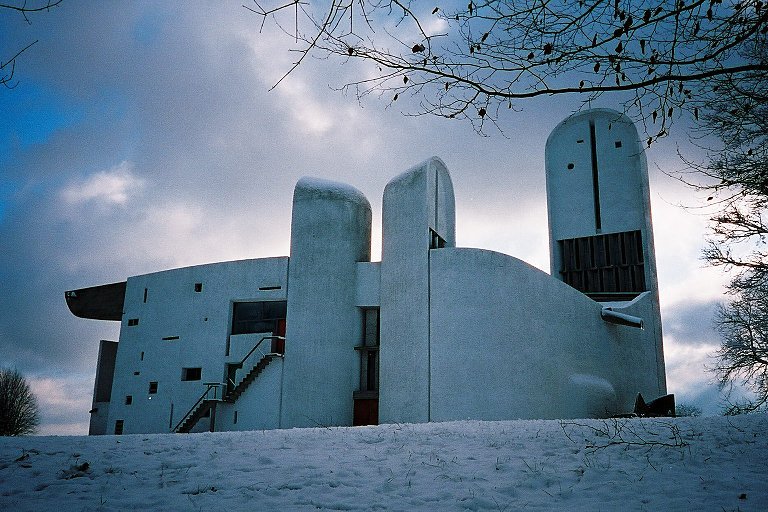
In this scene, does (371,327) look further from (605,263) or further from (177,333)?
(605,263)

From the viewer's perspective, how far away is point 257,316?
95.1ft

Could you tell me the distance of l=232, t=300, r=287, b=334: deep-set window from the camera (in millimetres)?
28594

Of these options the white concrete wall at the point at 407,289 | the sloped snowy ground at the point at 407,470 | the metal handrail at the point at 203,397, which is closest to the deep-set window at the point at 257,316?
the metal handrail at the point at 203,397

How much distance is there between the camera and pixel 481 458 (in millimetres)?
10805

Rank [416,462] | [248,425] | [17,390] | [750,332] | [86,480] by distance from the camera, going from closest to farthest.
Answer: [86,480], [416,462], [750,332], [248,425], [17,390]

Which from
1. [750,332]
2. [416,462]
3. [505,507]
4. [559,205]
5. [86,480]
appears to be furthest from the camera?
[559,205]

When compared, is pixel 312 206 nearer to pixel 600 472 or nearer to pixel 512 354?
pixel 512 354


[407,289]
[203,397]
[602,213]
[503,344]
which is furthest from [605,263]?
[203,397]

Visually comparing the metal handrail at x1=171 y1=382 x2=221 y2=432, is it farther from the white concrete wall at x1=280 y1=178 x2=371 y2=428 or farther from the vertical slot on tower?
the vertical slot on tower

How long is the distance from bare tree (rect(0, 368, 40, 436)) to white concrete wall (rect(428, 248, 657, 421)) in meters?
35.0

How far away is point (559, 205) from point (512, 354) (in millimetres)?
15676

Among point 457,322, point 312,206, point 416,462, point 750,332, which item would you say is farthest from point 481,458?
point 312,206

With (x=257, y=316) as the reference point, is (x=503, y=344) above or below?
below

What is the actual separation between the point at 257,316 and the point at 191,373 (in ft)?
13.7
